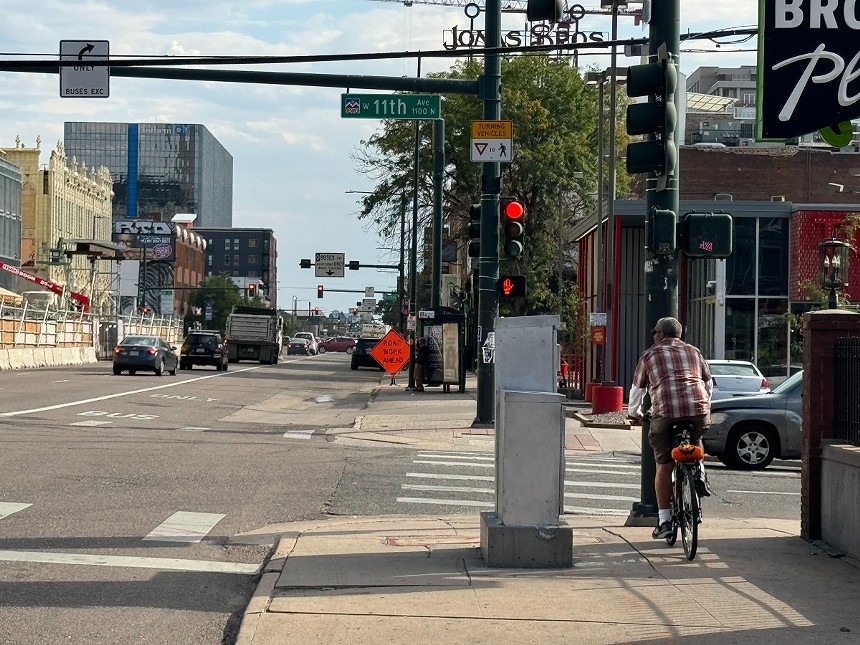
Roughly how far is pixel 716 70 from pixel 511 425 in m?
146

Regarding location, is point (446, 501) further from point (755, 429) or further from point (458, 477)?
point (755, 429)

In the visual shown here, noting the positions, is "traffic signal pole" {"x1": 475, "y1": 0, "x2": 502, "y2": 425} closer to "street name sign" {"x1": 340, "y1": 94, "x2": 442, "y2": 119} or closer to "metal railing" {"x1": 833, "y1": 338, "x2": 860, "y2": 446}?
"street name sign" {"x1": 340, "y1": 94, "x2": 442, "y2": 119}

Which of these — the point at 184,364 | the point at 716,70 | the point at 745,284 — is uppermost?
the point at 716,70

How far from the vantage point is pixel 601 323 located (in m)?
34.5

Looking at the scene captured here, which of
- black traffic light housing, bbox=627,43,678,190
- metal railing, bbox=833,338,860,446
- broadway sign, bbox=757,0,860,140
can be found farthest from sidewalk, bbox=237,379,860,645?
broadway sign, bbox=757,0,860,140

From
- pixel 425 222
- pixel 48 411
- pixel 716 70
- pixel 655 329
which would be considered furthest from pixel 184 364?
pixel 716 70

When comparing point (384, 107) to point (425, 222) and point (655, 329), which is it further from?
point (425, 222)

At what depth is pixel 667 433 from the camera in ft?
Result: 33.7

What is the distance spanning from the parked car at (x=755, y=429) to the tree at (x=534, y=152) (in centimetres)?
3168

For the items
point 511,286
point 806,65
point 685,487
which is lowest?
point 685,487

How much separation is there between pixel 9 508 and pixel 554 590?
570 centimetres

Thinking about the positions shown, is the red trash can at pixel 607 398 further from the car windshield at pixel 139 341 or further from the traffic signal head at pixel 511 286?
the car windshield at pixel 139 341

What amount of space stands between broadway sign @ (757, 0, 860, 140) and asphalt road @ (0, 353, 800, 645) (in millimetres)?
4315

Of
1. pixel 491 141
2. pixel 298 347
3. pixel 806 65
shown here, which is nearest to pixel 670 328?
pixel 806 65
